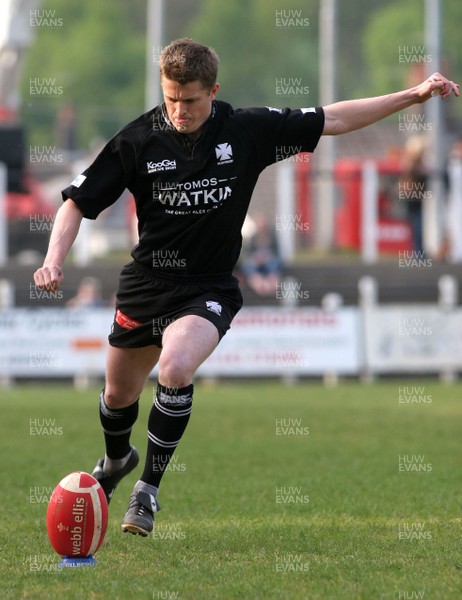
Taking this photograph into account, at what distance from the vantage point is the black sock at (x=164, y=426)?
6.21m

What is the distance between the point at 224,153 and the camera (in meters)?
6.48

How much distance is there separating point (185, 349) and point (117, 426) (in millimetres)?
1155

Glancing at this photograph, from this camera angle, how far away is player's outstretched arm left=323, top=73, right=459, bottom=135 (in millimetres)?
6508

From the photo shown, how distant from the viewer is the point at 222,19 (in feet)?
221

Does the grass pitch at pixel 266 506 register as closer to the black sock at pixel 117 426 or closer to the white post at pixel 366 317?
the black sock at pixel 117 426

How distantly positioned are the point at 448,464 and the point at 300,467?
1174mm

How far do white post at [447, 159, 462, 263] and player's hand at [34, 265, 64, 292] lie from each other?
17.7 meters

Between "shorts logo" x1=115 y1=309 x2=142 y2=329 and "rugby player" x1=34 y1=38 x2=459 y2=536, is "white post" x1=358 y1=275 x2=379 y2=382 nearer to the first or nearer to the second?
"rugby player" x1=34 y1=38 x2=459 y2=536

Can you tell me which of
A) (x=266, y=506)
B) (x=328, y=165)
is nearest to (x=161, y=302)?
(x=266, y=506)

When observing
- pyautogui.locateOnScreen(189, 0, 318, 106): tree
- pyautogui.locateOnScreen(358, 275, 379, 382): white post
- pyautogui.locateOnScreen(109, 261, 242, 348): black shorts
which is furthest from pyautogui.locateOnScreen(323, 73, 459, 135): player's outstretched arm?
pyautogui.locateOnScreen(189, 0, 318, 106): tree

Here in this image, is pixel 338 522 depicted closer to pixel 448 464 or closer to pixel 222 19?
pixel 448 464

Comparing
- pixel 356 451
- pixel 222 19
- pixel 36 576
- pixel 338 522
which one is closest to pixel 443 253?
pixel 356 451

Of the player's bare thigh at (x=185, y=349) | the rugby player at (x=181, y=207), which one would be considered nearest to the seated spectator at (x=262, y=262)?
the rugby player at (x=181, y=207)

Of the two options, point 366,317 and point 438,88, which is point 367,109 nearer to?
point 438,88
